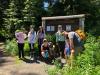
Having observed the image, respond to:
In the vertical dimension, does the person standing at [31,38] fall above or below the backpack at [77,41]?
below

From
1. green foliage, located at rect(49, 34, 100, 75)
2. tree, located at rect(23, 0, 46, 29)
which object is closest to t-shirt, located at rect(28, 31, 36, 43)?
green foliage, located at rect(49, 34, 100, 75)

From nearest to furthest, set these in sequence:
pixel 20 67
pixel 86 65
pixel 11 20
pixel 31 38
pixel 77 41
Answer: pixel 86 65, pixel 77 41, pixel 20 67, pixel 31 38, pixel 11 20

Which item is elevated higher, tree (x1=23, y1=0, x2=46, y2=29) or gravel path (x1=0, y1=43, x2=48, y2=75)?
tree (x1=23, y1=0, x2=46, y2=29)

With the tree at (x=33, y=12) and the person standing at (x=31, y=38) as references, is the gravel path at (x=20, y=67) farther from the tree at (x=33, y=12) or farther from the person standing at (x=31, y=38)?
the tree at (x=33, y=12)

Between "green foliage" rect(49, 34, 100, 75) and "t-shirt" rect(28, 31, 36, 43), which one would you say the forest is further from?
"green foliage" rect(49, 34, 100, 75)

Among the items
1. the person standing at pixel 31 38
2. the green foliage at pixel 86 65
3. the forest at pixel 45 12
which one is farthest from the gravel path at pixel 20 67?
the forest at pixel 45 12

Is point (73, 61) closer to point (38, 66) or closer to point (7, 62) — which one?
point (38, 66)

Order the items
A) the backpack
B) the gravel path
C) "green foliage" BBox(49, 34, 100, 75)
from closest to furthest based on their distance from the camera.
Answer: "green foliage" BBox(49, 34, 100, 75) < the backpack < the gravel path

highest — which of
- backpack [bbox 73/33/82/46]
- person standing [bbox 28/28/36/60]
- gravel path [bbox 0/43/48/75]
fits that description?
backpack [bbox 73/33/82/46]

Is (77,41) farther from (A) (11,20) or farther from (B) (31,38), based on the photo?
(A) (11,20)

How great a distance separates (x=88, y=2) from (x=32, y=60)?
1120cm

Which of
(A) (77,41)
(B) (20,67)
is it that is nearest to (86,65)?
(A) (77,41)

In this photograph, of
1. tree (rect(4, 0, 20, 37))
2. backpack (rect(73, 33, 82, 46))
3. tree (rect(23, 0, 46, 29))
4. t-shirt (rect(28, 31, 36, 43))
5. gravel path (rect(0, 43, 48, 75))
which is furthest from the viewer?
tree (rect(4, 0, 20, 37))

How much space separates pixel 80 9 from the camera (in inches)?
1025
